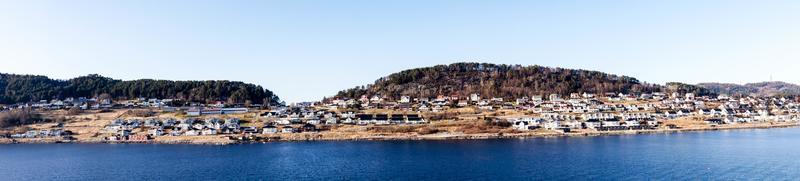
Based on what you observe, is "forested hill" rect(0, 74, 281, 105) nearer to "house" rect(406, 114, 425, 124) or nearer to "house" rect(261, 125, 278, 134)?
"house" rect(261, 125, 278, 134)

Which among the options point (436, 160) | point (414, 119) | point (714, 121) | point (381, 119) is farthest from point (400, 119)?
point (714, 121)

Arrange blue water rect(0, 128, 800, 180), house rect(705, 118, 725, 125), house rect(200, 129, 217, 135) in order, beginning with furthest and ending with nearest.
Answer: house rect(705, 118, 725, 125), house rect(200, 129, 217, 135), blue water rect(0, 128, 800, 180)

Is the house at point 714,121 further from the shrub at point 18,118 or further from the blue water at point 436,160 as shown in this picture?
the shrub at point 18,118

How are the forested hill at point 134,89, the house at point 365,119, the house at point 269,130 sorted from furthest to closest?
1. the forested hill at point 134,89
2. the house at point 365,119
3. the house at point 269,130

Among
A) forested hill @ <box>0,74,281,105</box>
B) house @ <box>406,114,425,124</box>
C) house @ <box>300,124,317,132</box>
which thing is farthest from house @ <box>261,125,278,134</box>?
forested hill @ <box>0,74,281,105</box>

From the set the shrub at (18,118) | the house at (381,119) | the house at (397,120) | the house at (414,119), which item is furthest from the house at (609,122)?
the shrub at (18,118)

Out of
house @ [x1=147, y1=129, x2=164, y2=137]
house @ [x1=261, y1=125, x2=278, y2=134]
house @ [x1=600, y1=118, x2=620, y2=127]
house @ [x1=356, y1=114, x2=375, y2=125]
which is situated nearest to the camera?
house @ [x1=147, y1=129, x2=164, y2=137]

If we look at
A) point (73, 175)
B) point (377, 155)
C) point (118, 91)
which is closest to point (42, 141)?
point (73, 175)
